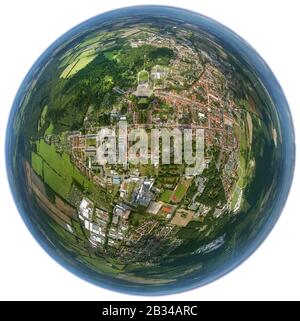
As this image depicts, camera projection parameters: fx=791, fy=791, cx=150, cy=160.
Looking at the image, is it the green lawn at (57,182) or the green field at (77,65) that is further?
the green field at (77,65)

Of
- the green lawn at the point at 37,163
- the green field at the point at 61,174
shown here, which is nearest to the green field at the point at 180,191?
the green field at the point at 61,174

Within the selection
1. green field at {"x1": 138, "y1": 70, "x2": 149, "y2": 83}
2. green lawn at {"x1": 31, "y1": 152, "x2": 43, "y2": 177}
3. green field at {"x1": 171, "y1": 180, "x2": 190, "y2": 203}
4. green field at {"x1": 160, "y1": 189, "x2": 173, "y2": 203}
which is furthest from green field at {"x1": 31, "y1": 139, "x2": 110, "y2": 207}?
green field at {"x1": 138, "y1": 70, "x2": 149, "y2": 83}

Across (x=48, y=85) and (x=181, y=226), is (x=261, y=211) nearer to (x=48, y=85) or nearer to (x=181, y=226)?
(x=181, y=226)

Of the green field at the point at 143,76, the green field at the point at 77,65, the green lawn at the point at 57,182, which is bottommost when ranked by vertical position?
the green lawn at the point at 57,182

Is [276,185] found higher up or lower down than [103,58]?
lower down

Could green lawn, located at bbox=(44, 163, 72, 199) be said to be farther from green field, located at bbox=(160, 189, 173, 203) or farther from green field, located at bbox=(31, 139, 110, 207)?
green field, located at bbox=(160, 189, 173, 203)

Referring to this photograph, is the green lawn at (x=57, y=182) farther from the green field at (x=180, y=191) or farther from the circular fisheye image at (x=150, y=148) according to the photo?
the green field at (x=180, y=191)

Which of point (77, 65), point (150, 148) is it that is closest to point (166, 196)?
point (150, 148)

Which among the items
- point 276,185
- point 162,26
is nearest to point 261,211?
point 276,185

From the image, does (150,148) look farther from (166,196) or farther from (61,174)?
(61,174)
